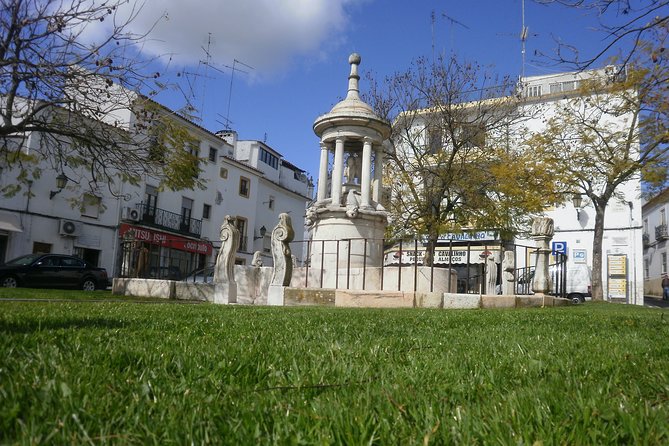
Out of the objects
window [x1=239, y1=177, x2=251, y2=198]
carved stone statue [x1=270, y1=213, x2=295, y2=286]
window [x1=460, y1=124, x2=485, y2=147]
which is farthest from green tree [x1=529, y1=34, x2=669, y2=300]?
window [x1=239, y1=177, x2=251, y2=198]

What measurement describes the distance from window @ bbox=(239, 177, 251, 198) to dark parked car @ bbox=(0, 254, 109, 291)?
22111 mm

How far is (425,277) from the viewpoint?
39.5ft

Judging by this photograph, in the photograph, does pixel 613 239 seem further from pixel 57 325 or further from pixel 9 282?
pixel 57 325

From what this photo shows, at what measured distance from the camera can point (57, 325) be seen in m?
4.02

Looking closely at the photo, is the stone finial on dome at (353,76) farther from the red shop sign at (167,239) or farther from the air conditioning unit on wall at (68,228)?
the air conditioning unit on wall at (68,228)

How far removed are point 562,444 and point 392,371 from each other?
1.10 metres

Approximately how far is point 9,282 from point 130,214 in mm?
14144

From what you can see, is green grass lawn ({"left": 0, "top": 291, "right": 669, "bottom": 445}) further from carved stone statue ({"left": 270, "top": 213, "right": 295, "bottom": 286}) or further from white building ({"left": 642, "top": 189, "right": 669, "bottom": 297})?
white building ({"left": 642, "top": 189, "right": 669, "bottom": 297})

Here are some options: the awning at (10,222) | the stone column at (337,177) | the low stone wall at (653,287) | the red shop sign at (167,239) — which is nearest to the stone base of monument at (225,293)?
the stone column at (337,177)

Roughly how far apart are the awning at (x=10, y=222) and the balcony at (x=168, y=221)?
7.24 m

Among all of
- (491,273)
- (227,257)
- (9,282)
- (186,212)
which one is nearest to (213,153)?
(186,212)

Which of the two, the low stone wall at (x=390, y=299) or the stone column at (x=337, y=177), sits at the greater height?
the stone column at (x=337, y=177)

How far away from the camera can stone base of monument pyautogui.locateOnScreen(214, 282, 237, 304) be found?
483 inches

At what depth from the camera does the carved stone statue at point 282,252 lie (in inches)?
465
